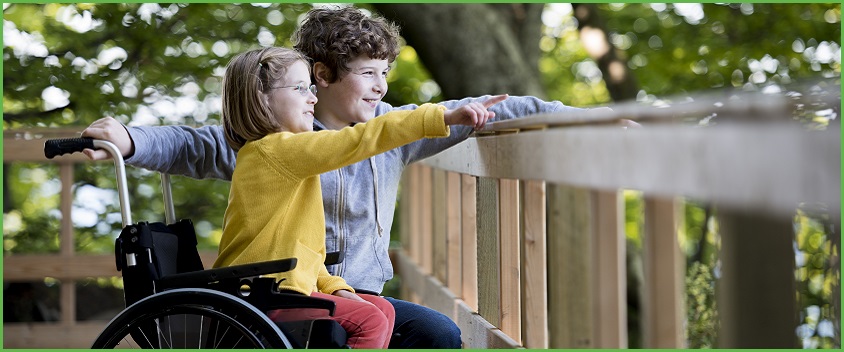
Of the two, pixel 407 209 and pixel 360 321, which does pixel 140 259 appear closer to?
pixel 360 321

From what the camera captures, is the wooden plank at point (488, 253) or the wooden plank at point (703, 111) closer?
the wooden plank at point (703, 111)

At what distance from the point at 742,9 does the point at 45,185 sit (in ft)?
15.2

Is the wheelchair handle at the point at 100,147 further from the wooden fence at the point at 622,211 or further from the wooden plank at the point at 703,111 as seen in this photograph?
the wooden plank at the point at 703,111

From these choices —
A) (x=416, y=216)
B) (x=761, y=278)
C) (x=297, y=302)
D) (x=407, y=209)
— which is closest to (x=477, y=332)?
(x=297, y=302)

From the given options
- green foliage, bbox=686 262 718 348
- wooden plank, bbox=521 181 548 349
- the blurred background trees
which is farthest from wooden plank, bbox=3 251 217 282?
green foliage, bbox=686 262 718 348

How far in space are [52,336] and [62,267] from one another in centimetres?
29

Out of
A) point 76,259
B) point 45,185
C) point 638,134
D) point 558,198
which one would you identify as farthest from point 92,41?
point 638,134

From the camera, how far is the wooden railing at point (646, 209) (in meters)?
0.99

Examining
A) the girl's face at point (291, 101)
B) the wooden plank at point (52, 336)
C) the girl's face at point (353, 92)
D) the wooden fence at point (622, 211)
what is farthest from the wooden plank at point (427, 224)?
the wooden plank at point (52, 336)

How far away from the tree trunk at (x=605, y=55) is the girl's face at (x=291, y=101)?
15.0 ft

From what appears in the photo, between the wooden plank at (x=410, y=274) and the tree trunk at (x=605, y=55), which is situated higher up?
the tree trunk at (x=605, y=55)

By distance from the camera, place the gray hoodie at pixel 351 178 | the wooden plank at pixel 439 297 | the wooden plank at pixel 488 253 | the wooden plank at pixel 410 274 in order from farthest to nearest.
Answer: the wooden plank at pixel 410 274, the wooden plank at pixel 439 297, the gray hoodie at pixel 351 178, the wooden plank at pixel 488 253

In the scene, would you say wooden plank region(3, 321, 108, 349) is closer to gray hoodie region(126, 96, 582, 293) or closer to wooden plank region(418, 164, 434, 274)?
wooden plank region(418, 164, 434, 274)

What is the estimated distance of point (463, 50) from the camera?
18.1ft
